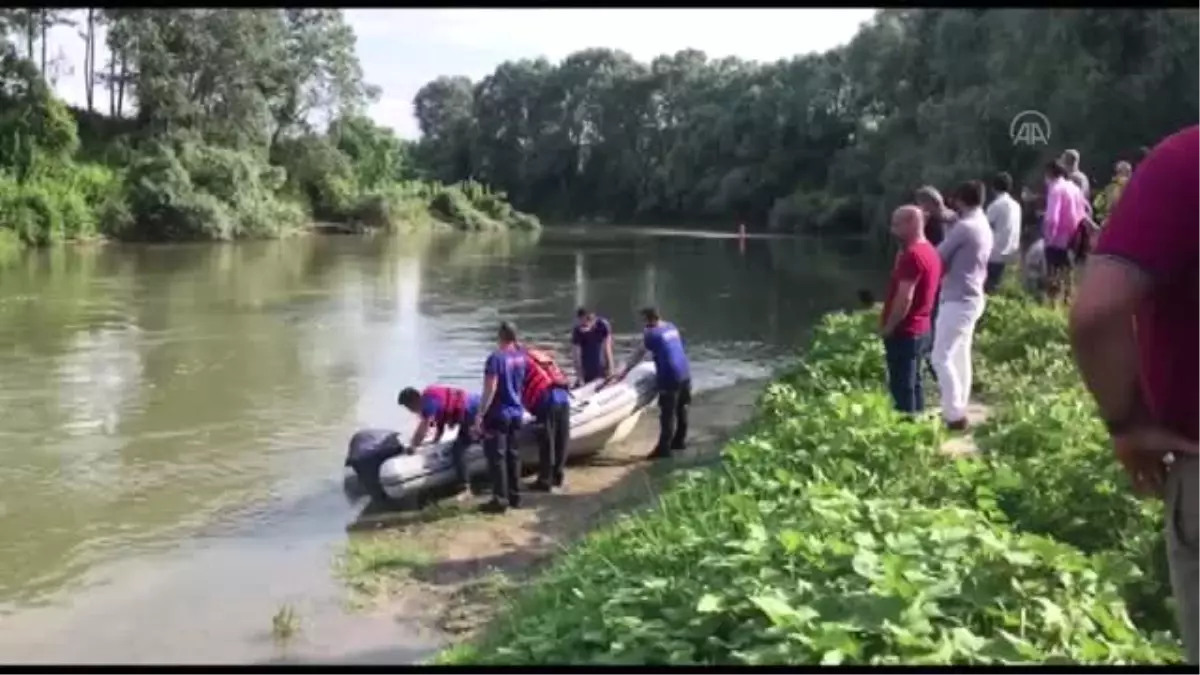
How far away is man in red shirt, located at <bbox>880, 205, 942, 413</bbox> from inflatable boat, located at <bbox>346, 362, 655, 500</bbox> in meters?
4.05

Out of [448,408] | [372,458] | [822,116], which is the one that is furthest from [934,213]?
[822,116]

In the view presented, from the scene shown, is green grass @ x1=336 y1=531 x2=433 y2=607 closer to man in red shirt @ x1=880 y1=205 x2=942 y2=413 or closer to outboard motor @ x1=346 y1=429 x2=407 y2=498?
outboard motor @ x1=346 y1=429 x2=407 y2=498

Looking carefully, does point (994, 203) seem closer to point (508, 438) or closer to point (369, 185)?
point (508, 438)

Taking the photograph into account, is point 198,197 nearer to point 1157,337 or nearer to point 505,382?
point 505,382

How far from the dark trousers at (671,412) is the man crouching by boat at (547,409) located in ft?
4.94

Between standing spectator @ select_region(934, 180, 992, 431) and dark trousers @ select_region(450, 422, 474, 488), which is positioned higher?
standing spectator @ select_region(934, 180, 992, 431)

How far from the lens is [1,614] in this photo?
8594mm

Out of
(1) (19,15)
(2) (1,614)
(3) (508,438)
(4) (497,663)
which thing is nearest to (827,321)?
(3) (508,438)

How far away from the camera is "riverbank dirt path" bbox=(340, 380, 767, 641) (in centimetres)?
846

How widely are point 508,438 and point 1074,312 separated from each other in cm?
858

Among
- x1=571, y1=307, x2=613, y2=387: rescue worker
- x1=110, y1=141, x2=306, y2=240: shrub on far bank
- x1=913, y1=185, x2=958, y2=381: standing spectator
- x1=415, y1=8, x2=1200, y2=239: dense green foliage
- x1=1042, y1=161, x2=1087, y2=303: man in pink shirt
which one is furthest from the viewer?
x1=110, y1=141, x2=306, y2=240: shrub on far bank

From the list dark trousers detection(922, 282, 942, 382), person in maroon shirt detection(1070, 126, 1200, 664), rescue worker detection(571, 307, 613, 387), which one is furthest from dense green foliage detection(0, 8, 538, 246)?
person in maroon shirt detection(1070, 126, 1200, 664)

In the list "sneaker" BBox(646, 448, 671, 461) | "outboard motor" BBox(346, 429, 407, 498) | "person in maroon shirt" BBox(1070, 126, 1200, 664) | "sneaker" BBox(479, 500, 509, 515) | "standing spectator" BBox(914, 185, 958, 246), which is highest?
"standing spectator" BBox(914, 185, 958, 246)

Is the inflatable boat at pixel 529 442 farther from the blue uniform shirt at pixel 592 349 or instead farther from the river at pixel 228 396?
the river at pixel 228 396
